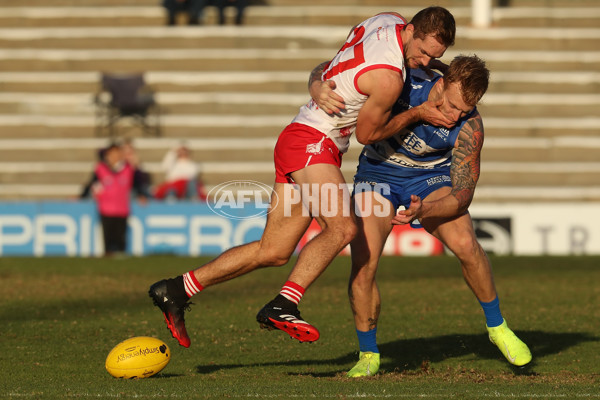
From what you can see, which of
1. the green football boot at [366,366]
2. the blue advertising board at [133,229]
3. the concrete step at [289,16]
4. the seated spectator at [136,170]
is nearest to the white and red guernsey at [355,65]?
the green football boot at [366,366]

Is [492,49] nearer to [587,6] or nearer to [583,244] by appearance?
[587,6]

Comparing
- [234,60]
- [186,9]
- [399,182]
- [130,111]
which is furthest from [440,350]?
[186,9]

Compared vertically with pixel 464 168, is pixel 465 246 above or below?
below

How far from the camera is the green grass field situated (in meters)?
6.24

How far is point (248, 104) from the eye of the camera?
22453 mm

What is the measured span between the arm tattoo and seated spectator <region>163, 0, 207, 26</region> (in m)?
17.3

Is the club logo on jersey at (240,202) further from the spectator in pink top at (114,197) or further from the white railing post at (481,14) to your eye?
the white railing post at (481,14)

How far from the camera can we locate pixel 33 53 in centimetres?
2345

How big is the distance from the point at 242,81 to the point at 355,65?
16.5 meters

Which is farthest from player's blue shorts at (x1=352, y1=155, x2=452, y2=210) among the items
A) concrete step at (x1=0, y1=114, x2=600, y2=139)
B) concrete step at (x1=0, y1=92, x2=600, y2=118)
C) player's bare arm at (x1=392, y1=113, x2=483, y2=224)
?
concrete step at (x1=0, y1=92, x2=600, y2=118)

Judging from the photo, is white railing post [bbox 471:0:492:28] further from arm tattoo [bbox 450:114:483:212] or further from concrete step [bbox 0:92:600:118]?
arm tattoo [bbox 450:114:483:212]

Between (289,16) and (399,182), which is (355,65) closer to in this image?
(399,182)

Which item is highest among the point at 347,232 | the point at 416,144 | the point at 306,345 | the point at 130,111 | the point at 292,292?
the point at 416,144

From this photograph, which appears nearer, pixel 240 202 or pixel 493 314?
pixel 493 314
